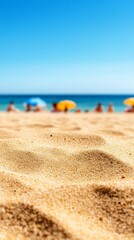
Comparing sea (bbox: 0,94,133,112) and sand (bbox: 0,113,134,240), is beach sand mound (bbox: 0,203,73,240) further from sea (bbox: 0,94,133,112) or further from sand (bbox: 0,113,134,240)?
sea (bbox: 0,94,133,112)

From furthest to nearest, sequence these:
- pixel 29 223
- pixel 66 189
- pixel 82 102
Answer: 1. pixel 82 102
2. pixel 66 189
3. pixel 29 223

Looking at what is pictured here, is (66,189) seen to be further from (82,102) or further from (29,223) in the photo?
(82,102)

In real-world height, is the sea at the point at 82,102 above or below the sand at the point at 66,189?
below

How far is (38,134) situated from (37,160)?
0.56 metres

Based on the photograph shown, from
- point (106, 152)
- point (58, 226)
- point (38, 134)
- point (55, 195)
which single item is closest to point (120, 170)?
point (106, 152)

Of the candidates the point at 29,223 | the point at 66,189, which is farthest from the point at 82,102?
the point at 29,223

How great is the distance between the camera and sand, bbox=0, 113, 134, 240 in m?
1.13

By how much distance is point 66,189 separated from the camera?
139 centimetres

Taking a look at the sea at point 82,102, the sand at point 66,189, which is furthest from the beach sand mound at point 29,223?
the sea at point 82,102

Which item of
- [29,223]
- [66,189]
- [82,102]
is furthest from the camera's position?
[82,102]

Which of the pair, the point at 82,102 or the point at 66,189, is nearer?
the point at 66,189

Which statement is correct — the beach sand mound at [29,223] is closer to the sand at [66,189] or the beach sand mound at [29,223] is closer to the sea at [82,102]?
the sand at [66,189]

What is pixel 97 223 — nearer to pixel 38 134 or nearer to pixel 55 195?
pixel 55 195

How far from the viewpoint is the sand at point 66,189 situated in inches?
44.7
